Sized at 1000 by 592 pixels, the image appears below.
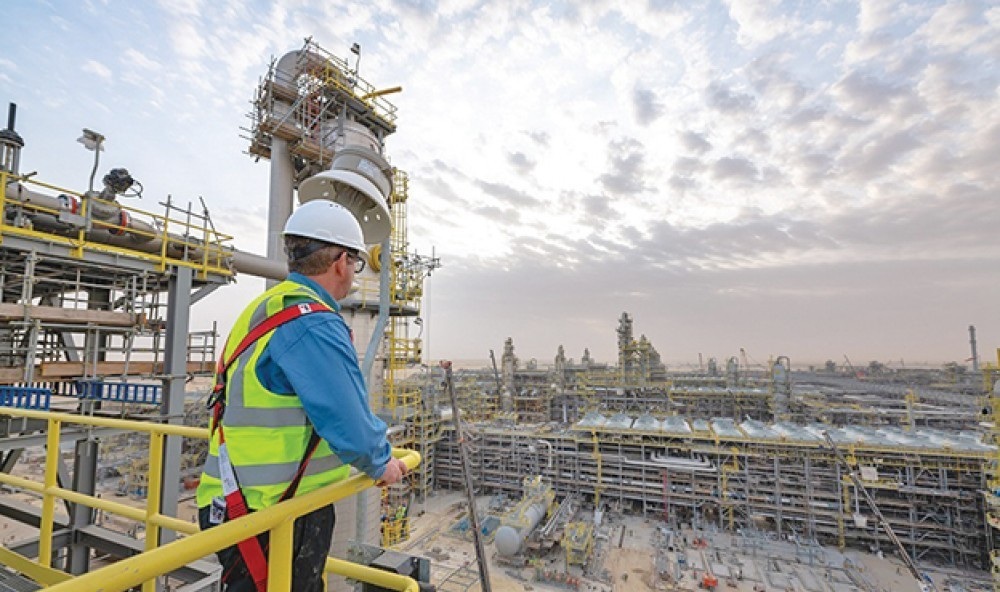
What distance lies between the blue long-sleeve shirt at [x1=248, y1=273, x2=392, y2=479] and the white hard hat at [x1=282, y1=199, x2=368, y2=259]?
0.37 m

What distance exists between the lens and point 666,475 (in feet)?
57.5

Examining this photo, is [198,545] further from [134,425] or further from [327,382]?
[134,425]

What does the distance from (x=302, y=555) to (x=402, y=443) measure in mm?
13202

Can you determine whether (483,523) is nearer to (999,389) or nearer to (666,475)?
(666,475)

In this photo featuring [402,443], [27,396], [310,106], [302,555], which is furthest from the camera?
[402,443]

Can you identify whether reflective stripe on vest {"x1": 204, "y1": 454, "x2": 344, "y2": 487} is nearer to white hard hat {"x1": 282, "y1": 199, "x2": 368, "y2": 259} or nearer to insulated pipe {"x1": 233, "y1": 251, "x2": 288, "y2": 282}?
white hard hat {"x1": 282, "y1": 199, "x2": 368, "y2": 259}

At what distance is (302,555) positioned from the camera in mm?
1437

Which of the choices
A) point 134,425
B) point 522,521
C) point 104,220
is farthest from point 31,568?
point 522,521

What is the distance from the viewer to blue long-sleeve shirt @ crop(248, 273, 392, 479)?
4.08ft

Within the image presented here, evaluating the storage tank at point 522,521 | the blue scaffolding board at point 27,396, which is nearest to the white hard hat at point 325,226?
the blue scaffolding board at point 27,396

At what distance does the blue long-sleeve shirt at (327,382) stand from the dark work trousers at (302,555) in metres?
0.35

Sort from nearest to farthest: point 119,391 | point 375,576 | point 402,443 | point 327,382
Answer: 1. point 327,382
2. point 375,576
3. point 119,391
4. point 402,443

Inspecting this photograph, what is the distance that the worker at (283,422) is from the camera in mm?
1259

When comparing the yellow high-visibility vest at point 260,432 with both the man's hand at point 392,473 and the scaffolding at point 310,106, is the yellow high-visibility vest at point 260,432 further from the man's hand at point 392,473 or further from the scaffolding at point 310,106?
the scaffolding at point 310,106
